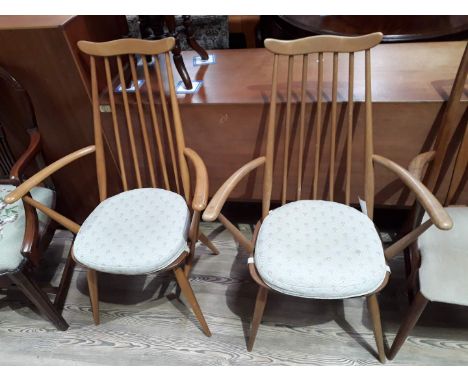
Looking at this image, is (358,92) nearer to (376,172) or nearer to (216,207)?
(376,172)

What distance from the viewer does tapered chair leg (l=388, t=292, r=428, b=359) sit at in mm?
1001

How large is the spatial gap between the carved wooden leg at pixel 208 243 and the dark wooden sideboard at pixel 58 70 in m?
0.53

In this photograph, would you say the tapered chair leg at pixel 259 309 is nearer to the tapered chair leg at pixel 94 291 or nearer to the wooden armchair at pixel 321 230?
the wooden armchair at pixel 321 230

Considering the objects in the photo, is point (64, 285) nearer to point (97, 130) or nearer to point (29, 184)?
point (29, 184)

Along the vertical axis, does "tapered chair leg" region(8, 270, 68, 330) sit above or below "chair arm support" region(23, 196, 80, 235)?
below

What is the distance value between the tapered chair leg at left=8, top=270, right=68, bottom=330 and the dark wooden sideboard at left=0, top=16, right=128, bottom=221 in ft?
1.66

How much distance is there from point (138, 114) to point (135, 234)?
1.51ft

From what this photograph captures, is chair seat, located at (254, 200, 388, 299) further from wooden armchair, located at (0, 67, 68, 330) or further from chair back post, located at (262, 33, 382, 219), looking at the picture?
wooden armchair, located at (0, 67, 68, 330)

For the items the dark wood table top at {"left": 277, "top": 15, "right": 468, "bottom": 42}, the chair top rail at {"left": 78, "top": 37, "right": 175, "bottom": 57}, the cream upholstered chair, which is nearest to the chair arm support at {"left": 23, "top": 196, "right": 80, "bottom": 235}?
the chair top rail at {"left": 78, "top": 37, "right": 175, "bottom": 57}

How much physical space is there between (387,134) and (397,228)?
0.63 meters

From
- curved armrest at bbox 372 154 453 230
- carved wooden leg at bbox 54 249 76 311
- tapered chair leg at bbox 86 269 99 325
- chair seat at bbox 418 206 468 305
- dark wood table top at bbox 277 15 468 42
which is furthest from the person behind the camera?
dark wood table top at bbox 277 15 468 42

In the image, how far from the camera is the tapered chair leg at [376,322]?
1088mm

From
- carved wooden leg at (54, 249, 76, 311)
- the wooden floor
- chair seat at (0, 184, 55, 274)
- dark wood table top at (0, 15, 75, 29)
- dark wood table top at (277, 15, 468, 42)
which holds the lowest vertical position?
the wooden floor

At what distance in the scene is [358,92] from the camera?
1186 millimetres
